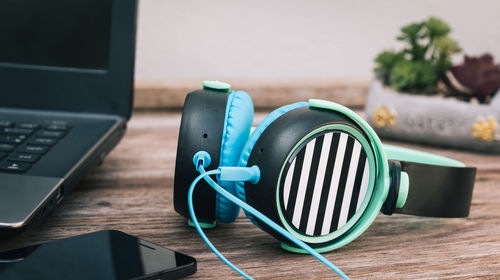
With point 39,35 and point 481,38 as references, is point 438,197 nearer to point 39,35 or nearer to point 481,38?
point 39,35

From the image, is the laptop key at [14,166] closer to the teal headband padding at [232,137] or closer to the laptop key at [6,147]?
the laptop key at [6,147]

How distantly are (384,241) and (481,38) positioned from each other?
821mm

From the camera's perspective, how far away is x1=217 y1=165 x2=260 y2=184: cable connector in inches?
14.2

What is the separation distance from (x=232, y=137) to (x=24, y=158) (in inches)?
7.9

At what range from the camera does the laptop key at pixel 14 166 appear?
437 millimetres

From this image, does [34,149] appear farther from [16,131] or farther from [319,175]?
[319,175]

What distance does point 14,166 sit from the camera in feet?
1.45

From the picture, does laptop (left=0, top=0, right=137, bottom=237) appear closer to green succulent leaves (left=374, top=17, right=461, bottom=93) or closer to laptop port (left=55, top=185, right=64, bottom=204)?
laptop port (left=55, top=185, right=64, bottom=204)

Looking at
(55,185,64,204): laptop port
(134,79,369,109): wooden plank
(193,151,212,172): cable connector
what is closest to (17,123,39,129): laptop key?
(55,185,64,204): laptop port

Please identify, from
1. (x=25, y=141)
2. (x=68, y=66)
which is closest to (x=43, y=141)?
(x=25, y=141)

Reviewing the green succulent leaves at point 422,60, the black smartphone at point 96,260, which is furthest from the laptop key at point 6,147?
the green succulent leaves at point 422,60

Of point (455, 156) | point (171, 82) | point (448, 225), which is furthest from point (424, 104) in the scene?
point (171, 82)

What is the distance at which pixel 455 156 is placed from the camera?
2.34ft

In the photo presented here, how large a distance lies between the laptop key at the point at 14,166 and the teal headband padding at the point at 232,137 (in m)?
0.18
